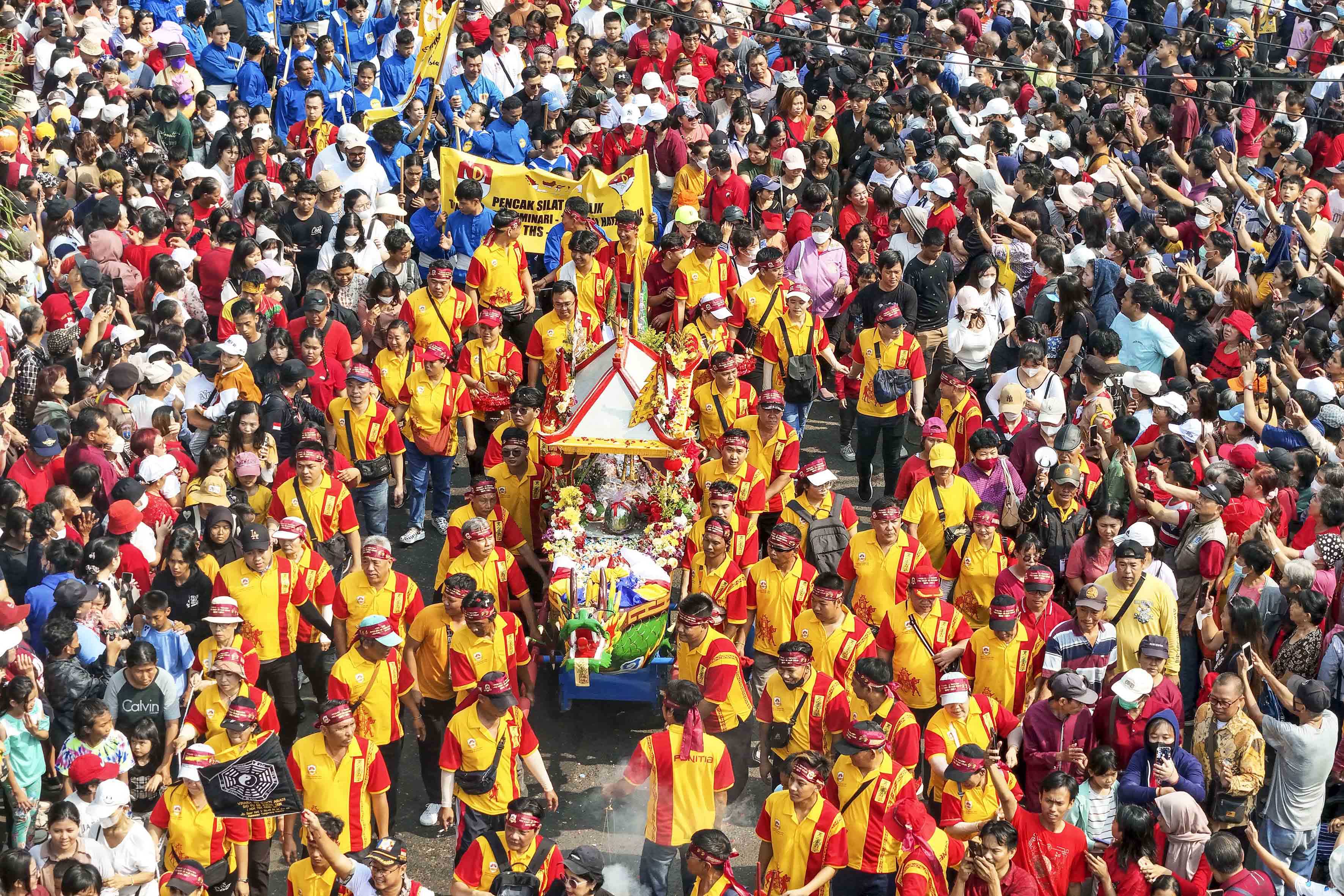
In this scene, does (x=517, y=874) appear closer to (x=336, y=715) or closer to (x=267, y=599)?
(x=336, y=715)

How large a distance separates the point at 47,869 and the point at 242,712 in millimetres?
1308

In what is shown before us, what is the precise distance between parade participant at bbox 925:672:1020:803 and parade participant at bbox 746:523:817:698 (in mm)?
1401

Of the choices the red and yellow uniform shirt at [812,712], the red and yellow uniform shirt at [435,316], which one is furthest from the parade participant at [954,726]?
the red and yellow uniform shirt at [435,316]

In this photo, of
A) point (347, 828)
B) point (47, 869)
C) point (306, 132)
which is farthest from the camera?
point (306, 132)

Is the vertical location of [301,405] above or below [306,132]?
below

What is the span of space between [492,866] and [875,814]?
2.06 meters

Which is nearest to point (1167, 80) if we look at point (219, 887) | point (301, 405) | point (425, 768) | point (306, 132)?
point (306, 132)

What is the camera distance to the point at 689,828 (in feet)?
35.7

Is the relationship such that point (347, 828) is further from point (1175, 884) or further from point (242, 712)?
point (1175, 884)

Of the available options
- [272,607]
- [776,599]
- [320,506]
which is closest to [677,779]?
[776,599]

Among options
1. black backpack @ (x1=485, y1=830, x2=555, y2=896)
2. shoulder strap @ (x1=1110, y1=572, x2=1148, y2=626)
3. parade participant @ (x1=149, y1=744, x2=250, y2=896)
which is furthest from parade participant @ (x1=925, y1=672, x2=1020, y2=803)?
parade participant @ (x1=149, y1=744, x2=250, y2=896)

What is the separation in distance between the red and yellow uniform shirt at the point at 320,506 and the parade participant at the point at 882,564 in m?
3.38

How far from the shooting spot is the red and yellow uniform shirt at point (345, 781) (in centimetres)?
1082

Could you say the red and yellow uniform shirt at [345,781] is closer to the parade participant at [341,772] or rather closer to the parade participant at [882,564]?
the parade participant at [341,772]
